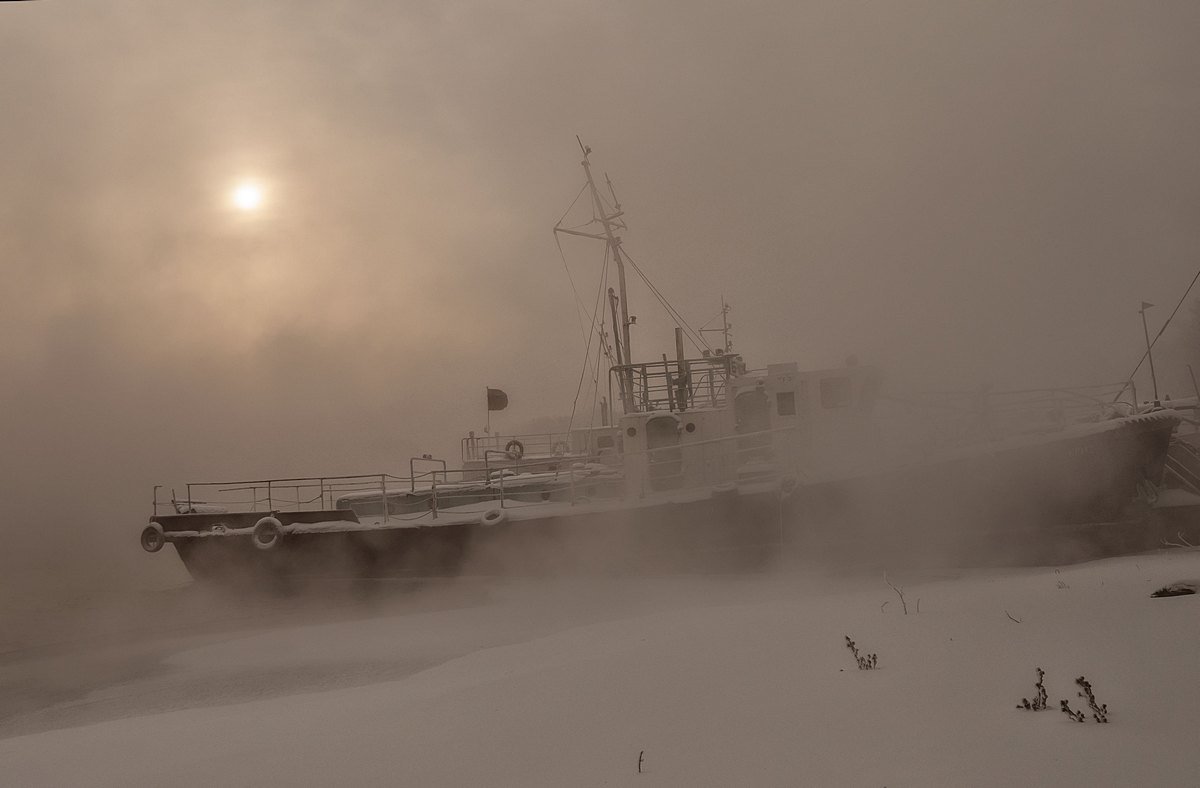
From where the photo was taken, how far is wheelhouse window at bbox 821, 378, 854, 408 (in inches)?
628

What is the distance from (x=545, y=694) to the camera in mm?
5484

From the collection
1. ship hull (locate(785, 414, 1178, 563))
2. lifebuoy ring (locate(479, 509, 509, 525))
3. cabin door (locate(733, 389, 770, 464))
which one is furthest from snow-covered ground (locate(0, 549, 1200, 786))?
cabin door (locate(733, 389, 770, 464))

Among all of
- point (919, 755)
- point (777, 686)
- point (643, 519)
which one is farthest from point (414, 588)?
point (919, 755)

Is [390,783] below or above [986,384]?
below

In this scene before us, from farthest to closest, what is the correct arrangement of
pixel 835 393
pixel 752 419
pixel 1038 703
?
1. pixel 752 419
2. pixel 835 393
3. pixel 1038 703

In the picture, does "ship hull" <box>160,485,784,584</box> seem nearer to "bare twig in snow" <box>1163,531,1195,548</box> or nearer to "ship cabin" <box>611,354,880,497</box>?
"ship cabin" <box>611,354,880,497</box>

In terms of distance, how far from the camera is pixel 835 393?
16.0 metres

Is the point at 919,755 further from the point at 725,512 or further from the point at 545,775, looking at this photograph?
the point at 725,512

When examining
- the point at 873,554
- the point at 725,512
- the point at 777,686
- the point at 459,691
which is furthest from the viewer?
the point at 725,512

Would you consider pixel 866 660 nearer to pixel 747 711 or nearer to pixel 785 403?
pixel 747 711

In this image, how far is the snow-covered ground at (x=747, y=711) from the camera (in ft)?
12.1

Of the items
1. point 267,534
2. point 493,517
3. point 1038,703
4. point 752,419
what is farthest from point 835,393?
point 1038,703

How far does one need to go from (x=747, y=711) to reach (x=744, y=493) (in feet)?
33.9

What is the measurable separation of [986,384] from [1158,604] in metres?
9.58
